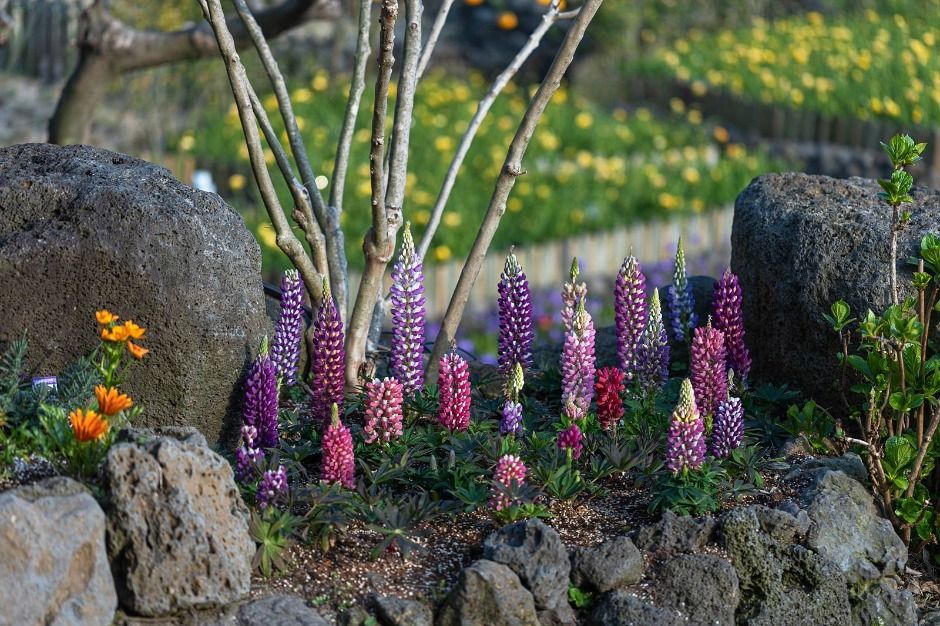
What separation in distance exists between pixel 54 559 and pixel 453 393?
1.26 meters

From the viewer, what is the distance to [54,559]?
2.56 m

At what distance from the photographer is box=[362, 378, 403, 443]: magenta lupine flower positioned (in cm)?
340

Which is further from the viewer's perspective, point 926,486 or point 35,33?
point 35,33

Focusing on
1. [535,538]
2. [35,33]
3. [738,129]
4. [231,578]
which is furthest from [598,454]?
[35,33]

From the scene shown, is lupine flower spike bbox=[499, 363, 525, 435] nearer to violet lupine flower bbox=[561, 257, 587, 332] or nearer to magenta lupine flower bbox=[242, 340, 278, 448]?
violet lupine flower bbox=[561, 257, 587, 332]

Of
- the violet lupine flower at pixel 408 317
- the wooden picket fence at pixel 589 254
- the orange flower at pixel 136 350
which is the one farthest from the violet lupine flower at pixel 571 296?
the wooden picket fence at pixel 589 254

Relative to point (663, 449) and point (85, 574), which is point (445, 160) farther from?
point (85, 574)

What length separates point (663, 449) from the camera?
11.6ft

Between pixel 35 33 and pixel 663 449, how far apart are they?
33.5 ft

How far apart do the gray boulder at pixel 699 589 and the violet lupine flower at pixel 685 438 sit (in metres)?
0.27

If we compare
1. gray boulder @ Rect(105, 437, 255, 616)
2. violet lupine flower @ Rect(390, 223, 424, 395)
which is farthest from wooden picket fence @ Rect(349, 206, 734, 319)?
gray boulder @ Rect(105, 437, 255, 616)

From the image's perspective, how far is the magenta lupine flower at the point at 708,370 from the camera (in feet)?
11.9

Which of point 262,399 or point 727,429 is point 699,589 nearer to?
point 727,429

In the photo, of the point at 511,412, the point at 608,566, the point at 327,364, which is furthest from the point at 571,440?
the point at 327,364
